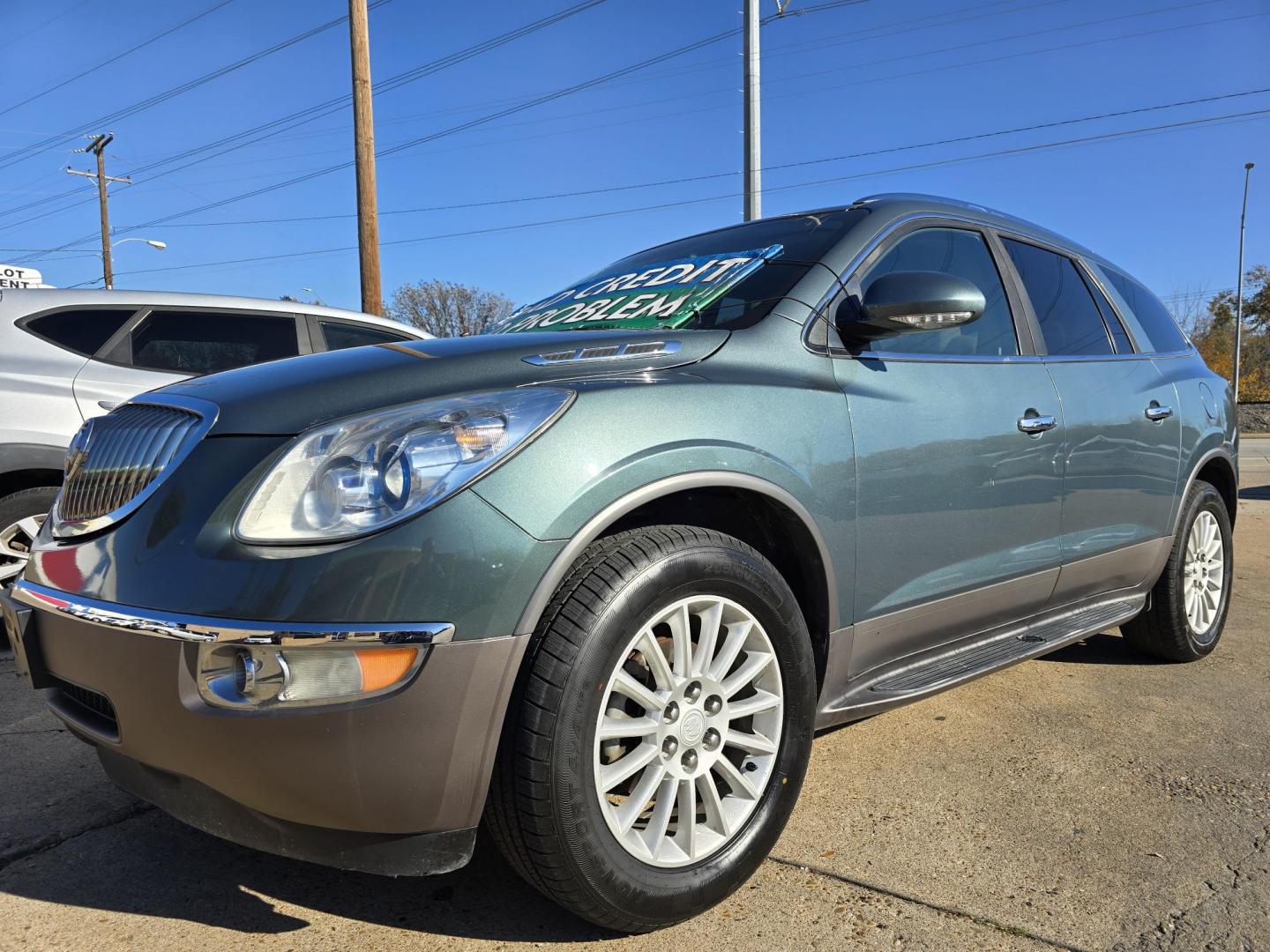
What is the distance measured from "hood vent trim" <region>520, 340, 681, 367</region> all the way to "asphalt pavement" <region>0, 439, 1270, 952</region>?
4.01 ft

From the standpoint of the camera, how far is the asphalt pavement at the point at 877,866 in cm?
206

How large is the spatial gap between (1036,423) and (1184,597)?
1.55 m

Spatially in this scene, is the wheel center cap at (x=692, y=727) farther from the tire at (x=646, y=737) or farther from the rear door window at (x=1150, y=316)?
the rear door window at (x=1150, y=316)

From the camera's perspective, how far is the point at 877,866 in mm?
2344

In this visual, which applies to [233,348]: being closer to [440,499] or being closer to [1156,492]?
[440,499]

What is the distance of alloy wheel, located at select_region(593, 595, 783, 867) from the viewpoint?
200cm

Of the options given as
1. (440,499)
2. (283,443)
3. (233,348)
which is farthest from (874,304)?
(233,348)

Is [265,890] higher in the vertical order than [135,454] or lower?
lower

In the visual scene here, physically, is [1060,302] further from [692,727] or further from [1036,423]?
[692,727]

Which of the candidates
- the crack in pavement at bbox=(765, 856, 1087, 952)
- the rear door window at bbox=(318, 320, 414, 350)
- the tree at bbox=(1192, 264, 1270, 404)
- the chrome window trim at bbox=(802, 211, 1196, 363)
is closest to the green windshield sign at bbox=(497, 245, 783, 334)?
the chrome window trim at bbox=(802, 211, 1196, 363)

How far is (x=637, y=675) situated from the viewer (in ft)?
6.83

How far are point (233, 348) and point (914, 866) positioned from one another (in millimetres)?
4489

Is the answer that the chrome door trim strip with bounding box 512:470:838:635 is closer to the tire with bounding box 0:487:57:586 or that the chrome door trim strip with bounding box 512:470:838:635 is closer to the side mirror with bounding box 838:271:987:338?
the side mirror with bounding box 838:271:987:338

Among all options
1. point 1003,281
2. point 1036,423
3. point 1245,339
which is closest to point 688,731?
point 1036,423
